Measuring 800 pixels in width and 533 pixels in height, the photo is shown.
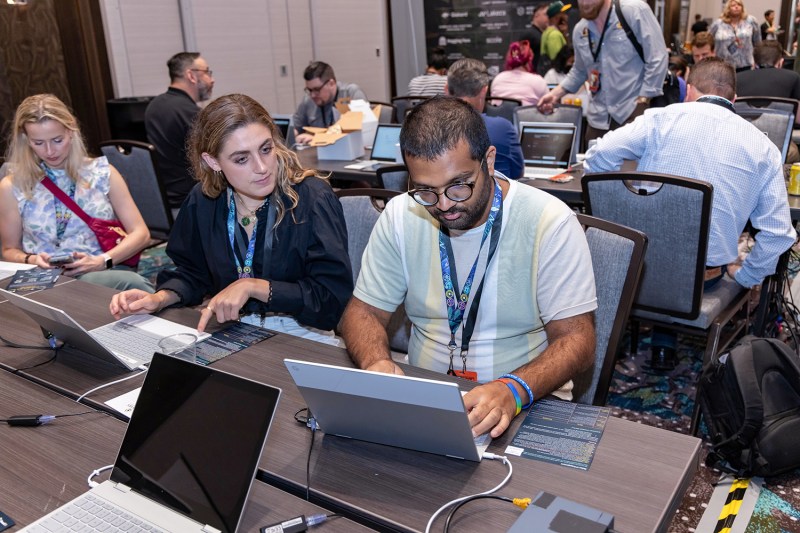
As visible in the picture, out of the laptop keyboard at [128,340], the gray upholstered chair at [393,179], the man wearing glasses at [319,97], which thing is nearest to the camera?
the laptop keyboard at [128,340]

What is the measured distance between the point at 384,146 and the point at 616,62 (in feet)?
5.81

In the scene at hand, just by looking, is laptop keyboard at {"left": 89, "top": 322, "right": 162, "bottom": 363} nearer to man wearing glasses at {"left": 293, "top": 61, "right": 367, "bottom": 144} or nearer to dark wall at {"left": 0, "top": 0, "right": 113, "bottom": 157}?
man wearing glasses at {"left": 293, "top": 61, "right": 367, "bottom": 144}

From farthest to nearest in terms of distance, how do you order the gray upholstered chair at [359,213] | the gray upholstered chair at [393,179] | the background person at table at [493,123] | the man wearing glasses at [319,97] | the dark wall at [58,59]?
1. the dark wall at [58,59]
2. the man wearing glasses at [319,97]
3. the background person at table at [493,123]
4. the gray upholstered chair at [393,179]
5. the gray upholstered chair at [359,213]

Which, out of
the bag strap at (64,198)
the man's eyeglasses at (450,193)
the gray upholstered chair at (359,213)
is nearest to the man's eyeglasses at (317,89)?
the bag strap at (64,198)

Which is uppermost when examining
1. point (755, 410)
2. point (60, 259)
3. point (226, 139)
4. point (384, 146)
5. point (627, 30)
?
point (627, 30)

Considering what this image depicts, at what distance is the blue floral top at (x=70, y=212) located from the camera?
2.99 metres

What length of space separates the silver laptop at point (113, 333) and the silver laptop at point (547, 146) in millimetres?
2411

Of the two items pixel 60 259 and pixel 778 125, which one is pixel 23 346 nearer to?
pixel 60 259

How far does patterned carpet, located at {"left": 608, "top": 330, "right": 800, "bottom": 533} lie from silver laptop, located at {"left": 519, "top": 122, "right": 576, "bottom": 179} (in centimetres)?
108

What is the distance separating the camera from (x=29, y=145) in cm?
295

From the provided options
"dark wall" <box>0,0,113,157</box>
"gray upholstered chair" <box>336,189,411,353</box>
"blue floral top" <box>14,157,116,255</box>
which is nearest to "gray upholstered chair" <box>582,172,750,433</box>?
"gray upholstered chair" <box>336,189,411,353</box>

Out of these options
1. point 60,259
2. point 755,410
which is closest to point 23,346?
point 60,259

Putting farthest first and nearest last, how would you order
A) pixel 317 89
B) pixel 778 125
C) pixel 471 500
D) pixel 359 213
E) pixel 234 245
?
pixel 317 89 < pixel 778 125 < pixel 359 213 < pixel 234 245 < pixel 471 500

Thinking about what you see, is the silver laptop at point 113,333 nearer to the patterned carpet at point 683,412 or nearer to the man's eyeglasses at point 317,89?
the patterned carpet at point 683,412
